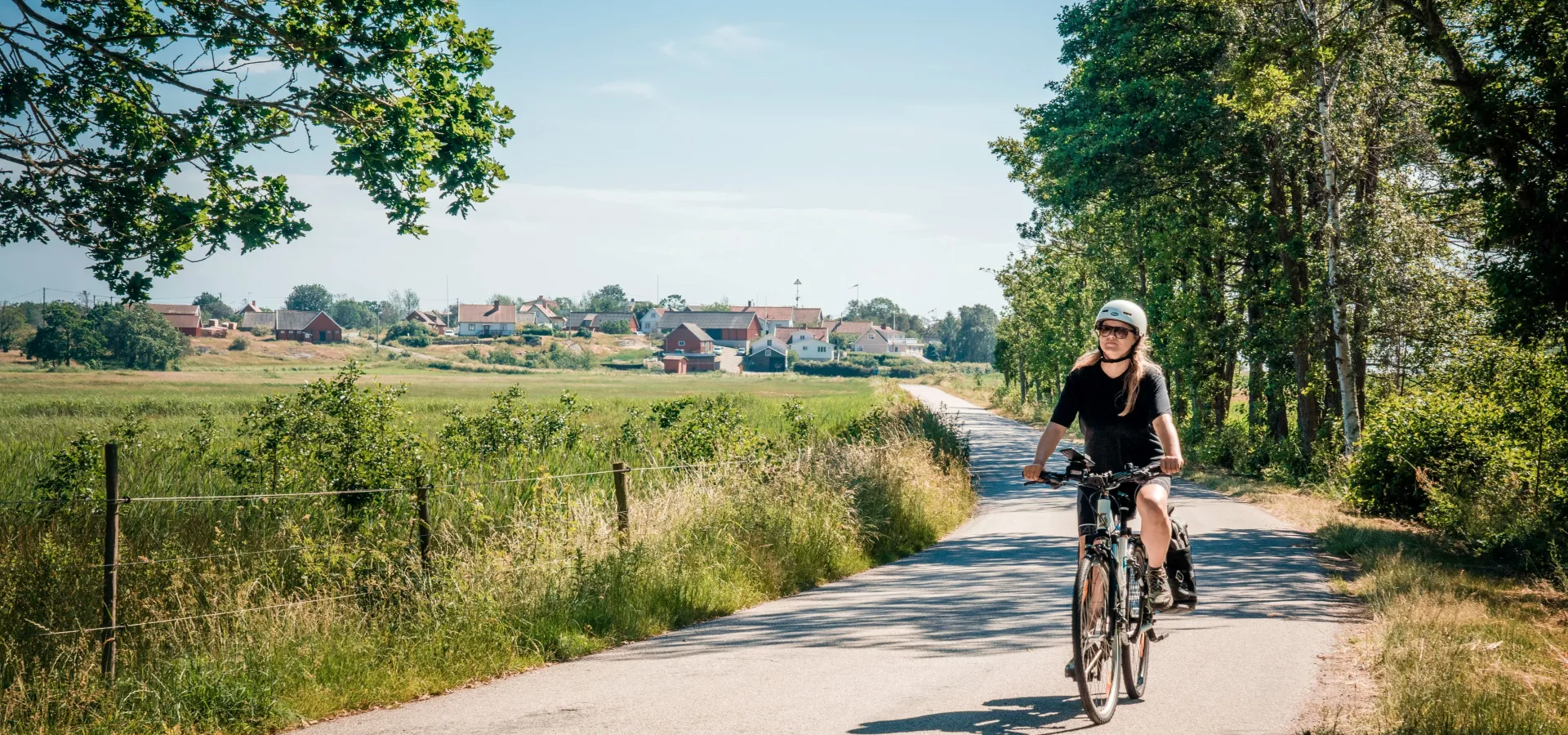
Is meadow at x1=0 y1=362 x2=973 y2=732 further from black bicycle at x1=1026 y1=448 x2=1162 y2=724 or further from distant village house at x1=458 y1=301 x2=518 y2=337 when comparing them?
distant village house at x1=458 y1=301 x2=518 y2=337

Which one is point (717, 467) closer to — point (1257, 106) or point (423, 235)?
point (423, 235)

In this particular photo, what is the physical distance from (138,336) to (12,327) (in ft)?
30.6

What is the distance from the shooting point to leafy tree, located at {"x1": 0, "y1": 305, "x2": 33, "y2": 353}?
36.5 metres

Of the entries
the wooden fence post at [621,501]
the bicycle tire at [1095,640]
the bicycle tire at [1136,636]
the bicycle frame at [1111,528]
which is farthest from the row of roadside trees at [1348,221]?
the wooden fence post at [621,501]

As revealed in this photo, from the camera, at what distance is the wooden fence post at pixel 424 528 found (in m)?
8.74

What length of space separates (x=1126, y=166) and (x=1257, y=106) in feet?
25.9

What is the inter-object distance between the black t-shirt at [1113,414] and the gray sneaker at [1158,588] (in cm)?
71

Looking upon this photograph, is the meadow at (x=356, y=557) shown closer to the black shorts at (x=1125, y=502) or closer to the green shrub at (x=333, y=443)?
the green shrub at (x=333, y=443)

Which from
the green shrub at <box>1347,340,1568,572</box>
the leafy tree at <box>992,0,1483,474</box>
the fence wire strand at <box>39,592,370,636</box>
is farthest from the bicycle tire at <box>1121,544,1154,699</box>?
the leafy tree at <box>992,0,1483,474</box>

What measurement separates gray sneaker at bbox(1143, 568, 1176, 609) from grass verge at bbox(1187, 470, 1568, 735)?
3.49 feet

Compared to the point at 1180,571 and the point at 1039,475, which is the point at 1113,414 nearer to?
the point at 1039,475

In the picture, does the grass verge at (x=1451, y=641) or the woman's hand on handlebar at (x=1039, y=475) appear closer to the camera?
the grass verge at (x=1451, y=641)

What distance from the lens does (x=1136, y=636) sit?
A: 600cm

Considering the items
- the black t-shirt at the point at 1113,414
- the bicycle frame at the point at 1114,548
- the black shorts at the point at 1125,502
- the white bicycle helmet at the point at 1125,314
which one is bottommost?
the bicycle frame at the point at 1114,548
